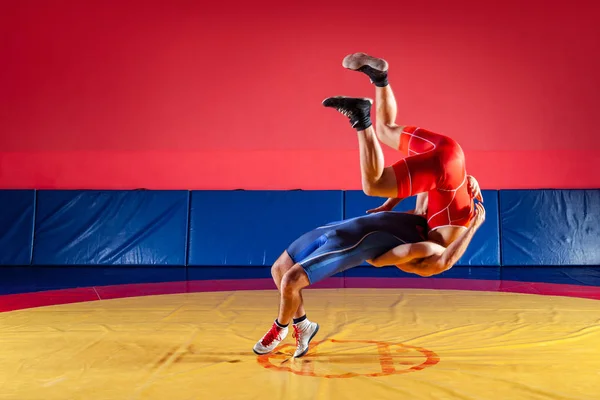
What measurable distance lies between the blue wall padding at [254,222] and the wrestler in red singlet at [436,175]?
4063 millimetres

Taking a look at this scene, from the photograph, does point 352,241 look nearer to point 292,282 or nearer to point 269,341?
point 292,282

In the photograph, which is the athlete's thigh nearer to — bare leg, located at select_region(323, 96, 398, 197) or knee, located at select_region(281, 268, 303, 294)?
knee, located at select_region(281, 268, 303, 294)

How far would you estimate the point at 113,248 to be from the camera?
751cm

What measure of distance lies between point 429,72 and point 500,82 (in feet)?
3.04

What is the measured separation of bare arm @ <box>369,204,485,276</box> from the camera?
10.2 feet

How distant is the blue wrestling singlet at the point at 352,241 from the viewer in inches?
123

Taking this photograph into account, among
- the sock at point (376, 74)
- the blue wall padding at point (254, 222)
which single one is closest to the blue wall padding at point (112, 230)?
the blue wall padding at point (254, 222)

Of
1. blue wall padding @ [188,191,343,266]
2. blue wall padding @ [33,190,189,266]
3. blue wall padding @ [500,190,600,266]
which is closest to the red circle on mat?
blue wall padding @ [188,191,343,266]

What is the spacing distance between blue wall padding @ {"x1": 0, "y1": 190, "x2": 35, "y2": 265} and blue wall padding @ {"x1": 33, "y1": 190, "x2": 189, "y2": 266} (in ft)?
0.31

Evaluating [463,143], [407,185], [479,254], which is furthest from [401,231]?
[463,143]

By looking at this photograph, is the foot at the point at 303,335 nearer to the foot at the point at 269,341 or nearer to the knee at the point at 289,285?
the foot at the point at 269,341

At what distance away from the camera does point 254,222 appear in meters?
7.52

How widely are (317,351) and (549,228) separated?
509 cm

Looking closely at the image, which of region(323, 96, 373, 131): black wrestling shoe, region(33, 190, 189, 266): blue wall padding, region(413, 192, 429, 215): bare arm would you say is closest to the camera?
region(323, 96, 373, 131): black wrestling shoe
